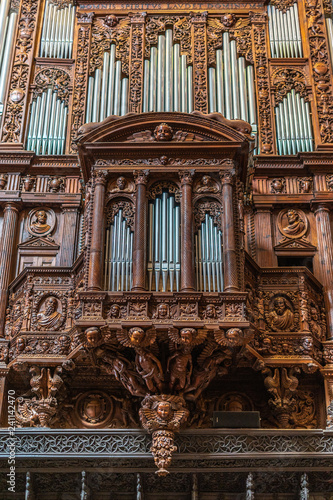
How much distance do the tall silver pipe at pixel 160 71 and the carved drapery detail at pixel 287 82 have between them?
110 inches

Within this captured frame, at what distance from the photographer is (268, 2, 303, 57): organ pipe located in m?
19.5

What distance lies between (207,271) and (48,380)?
12.3ft

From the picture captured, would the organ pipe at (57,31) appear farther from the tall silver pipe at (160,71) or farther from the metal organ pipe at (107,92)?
the tall silver pipe at (160,71)

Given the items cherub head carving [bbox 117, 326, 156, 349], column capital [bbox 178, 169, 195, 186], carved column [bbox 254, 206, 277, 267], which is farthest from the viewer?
carved column [bbox 254, 206, 277, 267]

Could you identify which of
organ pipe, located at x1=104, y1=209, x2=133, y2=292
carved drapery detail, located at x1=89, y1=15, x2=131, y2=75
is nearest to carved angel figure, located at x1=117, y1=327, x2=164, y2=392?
organ pipe, located at x1=104, y1=209, x2=133, y2=292

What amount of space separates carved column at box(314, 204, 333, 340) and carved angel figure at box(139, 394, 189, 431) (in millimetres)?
3531

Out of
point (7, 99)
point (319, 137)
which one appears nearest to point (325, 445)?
point (319, 137)

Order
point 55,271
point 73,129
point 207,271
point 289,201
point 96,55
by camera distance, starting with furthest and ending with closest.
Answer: point 96,55 → point 73,129 → point 289,201 → point 55,271 → point 207,271

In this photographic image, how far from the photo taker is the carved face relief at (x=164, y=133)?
15.4m

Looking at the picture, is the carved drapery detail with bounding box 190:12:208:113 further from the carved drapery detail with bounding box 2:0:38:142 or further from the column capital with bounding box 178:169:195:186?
the carved drapery detail with bounding box 2:0:38:142

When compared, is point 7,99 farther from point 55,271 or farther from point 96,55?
point 55,271

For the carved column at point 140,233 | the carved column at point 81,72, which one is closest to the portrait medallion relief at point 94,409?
the carved column at point 140,233

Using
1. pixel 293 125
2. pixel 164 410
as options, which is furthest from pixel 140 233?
pixel 293 125

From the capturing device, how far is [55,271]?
1546 centimetres
